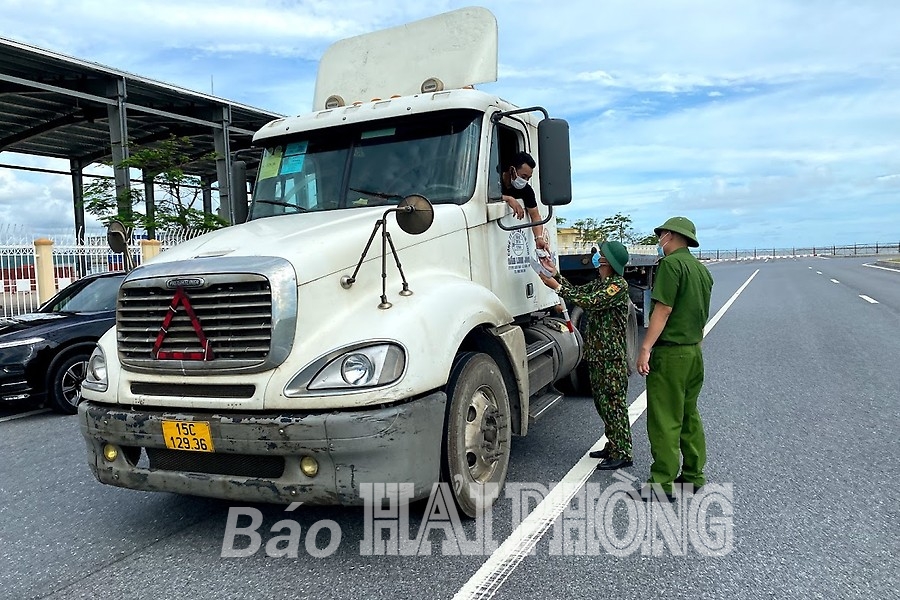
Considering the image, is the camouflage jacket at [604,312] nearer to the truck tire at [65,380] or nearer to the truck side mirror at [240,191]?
the truck side mirror at [240,191]

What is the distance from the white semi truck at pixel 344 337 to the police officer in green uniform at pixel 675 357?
2.65ft

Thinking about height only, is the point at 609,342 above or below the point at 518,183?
below

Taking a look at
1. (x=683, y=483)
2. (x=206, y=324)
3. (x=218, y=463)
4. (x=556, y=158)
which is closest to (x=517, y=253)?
(x=556, y=158)

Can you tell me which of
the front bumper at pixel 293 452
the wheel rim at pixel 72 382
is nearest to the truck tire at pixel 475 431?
the front bumper at pixel 293 452

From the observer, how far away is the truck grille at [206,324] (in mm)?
3281

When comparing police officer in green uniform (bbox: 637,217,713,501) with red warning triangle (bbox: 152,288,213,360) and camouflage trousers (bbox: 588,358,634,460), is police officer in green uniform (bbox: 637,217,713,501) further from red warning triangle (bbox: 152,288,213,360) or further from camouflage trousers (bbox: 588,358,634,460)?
red warning triangle (bbox: 152,288,213,360)

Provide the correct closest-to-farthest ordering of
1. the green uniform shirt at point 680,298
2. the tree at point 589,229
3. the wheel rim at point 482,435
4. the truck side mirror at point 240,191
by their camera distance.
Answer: the wheel rim at point 482,435
the green uniform shirt at point 680,298
the truck side mirror at point 240,191
the tree at point 589,229

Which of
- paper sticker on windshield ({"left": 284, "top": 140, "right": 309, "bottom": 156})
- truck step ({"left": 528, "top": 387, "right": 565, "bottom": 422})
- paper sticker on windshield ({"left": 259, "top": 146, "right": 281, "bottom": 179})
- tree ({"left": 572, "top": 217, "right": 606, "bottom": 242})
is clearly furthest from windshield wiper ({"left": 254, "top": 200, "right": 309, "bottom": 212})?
tree ({"left": 572, "top": 217, "right": 606, "bottom": 242})

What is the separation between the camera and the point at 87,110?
2041cm

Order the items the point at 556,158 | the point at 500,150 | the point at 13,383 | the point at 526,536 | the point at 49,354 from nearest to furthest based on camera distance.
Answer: the point at 526,536, the point at 556,158, the point at 500,150, the point at 13,383, the point at 49,354

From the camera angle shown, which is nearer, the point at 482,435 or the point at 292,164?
the point at 482,435

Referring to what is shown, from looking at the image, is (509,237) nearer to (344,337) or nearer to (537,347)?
(537,347)

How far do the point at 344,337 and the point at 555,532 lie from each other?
63.1 inches

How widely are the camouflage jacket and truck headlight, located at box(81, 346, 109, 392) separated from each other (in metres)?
2.94
